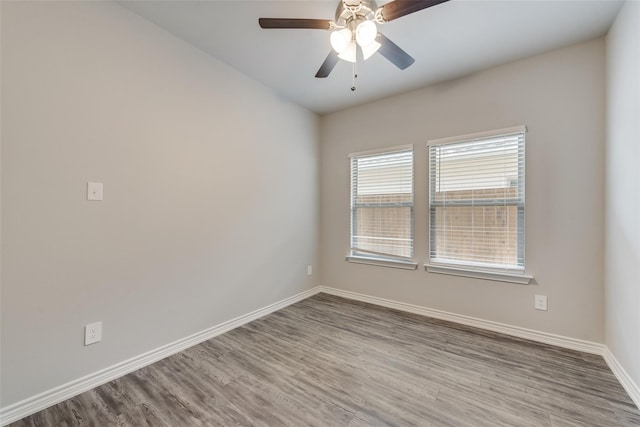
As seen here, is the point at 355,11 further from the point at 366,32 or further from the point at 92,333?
the point at 92,333

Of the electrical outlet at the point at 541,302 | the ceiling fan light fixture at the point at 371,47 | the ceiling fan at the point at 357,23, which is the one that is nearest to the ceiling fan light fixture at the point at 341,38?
the ceiling fan at the point at 357,23

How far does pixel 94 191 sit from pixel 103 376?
1.28 m

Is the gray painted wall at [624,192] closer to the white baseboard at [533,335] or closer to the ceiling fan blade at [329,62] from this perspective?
the white baseboard at [533,335]

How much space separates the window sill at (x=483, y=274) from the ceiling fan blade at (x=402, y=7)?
2360mm

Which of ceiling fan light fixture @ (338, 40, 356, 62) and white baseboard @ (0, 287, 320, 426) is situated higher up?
ceiling fan light fixture @ (338, 40, 356, 62)

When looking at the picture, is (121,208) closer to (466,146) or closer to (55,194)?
(55,194)

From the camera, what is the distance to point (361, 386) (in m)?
1.82

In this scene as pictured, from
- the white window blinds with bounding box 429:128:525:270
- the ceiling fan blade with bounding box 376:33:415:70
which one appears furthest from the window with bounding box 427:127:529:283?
the ceiling fan blade with bounding box 376:33:415:70

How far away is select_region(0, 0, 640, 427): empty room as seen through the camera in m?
1.60

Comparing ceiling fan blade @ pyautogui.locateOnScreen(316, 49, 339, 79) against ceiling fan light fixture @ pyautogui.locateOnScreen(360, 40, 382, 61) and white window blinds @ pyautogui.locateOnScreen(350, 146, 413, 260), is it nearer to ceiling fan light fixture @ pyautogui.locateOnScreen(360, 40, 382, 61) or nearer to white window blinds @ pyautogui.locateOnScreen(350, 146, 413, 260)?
ceiling fan light fixture @ pyautogui.locateOnScreen(360, 40, 382, 61)

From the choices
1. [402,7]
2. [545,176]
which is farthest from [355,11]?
[545,176]

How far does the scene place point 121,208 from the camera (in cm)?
194

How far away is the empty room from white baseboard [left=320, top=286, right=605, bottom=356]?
2 cm

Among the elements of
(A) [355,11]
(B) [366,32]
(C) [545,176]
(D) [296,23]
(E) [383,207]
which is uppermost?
(A) [355,11]
